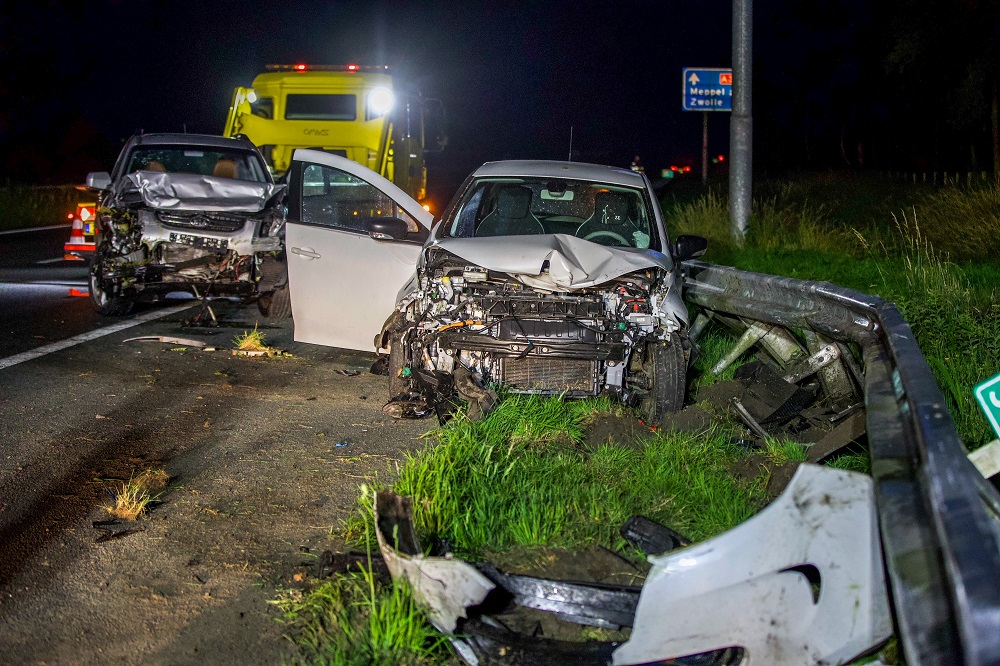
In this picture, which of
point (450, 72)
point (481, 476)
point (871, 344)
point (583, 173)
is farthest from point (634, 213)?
point (450, 72)

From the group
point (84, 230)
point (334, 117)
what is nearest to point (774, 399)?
point (84, 230)

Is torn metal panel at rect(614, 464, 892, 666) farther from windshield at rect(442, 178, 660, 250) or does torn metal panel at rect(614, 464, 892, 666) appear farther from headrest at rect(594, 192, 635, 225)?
headrest at rect(594, 192, 635, 225)

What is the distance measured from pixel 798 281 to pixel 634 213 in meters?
1.69

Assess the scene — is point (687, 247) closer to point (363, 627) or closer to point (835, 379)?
point (835, 379)

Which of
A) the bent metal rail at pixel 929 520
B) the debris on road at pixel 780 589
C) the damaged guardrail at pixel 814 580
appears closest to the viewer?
the bent metal rail at pixel 929 520

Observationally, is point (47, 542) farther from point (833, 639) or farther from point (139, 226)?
point (139, 226)

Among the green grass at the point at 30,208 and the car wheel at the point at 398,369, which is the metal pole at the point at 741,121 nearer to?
the car wheel at the point at 398,369

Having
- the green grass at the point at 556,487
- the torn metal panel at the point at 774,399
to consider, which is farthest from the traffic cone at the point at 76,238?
the torn metal panel at the point at 774,399

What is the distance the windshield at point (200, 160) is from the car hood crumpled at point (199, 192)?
4.31ft

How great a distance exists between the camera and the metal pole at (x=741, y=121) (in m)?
11.7

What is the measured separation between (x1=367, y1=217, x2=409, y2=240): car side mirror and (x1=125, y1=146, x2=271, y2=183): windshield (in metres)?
4.93

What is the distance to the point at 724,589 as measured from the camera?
321 cm

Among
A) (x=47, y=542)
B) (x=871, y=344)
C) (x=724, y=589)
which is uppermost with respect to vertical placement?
(x=871, y=344)

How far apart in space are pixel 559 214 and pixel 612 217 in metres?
0.51
